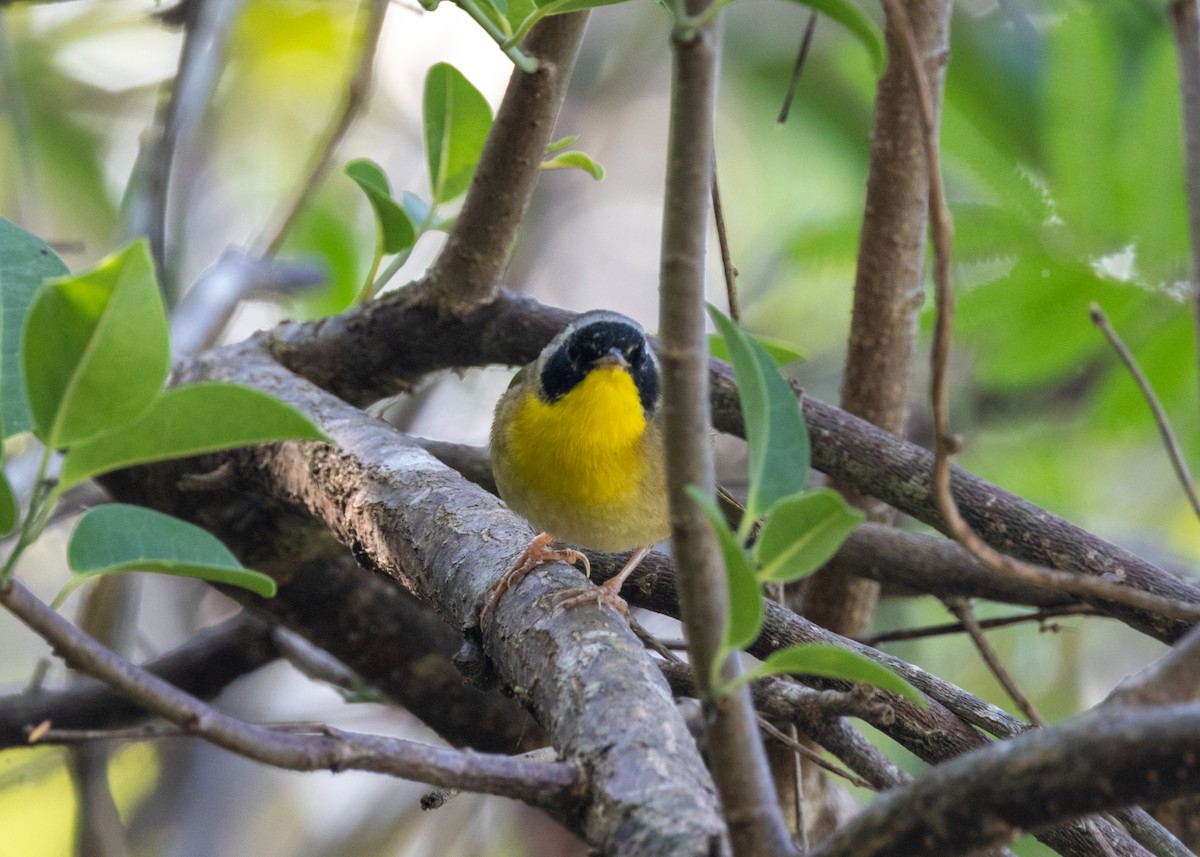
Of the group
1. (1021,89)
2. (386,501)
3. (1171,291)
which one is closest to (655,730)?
(386,501)

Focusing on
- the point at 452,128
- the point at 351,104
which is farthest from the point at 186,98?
the point at 452,128

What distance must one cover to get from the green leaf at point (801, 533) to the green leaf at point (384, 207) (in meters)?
2.14

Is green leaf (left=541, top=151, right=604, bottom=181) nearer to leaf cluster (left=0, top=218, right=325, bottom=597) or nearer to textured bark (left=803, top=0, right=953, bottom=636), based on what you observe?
textured bark (left=803, top=0, right=953, bottom=636)

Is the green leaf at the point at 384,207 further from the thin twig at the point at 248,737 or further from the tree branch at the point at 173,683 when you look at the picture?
the thin twig at the point at 248,737

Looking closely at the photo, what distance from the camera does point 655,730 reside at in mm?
1451

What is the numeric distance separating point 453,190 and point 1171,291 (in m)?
2.41

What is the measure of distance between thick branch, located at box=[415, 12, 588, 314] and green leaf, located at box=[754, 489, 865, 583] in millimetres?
1786

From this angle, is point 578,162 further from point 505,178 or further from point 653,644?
point 653,644

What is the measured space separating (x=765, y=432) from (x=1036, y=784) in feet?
1.61

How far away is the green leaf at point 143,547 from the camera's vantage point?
138cm

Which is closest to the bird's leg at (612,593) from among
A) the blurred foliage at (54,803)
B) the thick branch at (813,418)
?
the thick branch at (813,418)

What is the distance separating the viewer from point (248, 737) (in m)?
1.10

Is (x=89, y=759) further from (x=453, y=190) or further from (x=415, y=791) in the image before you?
(x=453, y=190)

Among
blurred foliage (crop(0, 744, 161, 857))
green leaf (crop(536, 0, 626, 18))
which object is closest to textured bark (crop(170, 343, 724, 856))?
green leaf (crop(536, 0, 626, 18))
